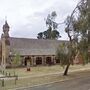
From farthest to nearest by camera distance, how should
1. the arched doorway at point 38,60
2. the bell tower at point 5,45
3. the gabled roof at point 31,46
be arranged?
the arched doorway at point 38,60 → the gabled roof at point 31,46 → the bell tower at point 5,45

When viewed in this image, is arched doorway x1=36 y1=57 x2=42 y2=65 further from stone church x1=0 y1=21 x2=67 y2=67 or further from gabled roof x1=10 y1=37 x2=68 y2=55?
gabled roof x1=10 y1=37 x2=68 y2=55

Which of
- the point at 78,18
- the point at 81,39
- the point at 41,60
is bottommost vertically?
the point at 41,60

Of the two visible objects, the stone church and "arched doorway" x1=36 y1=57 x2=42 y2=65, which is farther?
"arched doorway" x1=36 y1=57 x2=42 y2=65

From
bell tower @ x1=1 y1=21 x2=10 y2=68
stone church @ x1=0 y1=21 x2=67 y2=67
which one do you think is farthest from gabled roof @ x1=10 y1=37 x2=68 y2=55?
bell tower @ x1=1 y1=21 x2=10 y2=68

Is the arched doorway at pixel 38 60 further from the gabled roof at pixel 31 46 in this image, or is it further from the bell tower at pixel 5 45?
the bell tower at pixel 5 45

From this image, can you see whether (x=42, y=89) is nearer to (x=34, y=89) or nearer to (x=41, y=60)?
(x=34, y=89)

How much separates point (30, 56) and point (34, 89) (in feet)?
156

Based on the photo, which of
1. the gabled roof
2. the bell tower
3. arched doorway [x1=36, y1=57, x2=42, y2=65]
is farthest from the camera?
arched doorway [x1=36, y1=57, x2=42, y2=65]

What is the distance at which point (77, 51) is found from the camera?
40.2 m

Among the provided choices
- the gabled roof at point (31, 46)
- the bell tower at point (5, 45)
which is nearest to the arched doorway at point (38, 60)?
the gabled roof at point (31, 46)

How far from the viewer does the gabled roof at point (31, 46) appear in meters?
75.2

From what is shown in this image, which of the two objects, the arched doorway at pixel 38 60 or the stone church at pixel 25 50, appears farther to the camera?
the arched doorway at pixel 38 60

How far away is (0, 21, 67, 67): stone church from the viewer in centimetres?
7394

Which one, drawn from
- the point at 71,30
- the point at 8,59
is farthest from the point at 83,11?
the point at 8,59
